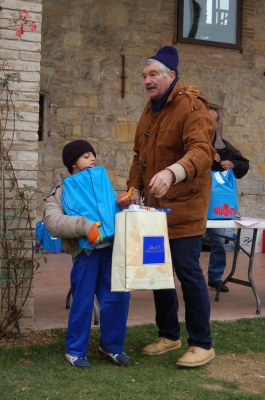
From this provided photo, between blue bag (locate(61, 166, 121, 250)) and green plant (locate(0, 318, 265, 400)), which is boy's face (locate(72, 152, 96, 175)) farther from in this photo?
green plant (locate(0, 318, 265, 400))

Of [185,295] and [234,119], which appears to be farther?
[234,119]

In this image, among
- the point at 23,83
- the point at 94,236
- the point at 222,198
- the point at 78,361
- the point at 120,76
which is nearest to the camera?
the point at 94,236

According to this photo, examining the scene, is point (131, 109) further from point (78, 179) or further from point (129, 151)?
point (78, 179)

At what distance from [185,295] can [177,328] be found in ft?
1.53

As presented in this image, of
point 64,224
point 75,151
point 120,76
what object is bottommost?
point 64,224

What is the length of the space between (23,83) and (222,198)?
2039 millimetres

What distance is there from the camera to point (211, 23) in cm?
1140

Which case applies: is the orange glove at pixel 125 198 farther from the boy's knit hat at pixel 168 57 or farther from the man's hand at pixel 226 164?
the man's hand at pixel 226 164

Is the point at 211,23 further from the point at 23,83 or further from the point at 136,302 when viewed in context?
the point at 23,83

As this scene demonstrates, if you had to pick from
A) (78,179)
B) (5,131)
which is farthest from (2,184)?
(78,179)

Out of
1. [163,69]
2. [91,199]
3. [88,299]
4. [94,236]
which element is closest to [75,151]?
[91,199]

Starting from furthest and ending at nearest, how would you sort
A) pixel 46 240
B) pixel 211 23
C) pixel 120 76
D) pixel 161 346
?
pixel 211 23 → pixel 120 76 → pixel 46 240 → pixel 161 346

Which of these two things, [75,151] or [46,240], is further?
[46,240]

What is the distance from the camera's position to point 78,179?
3920 mm
